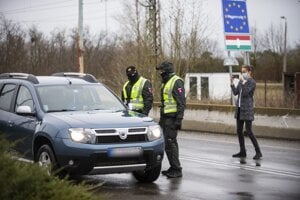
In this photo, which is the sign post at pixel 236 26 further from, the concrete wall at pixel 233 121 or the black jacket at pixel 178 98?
the black jacket at pixel 178 98

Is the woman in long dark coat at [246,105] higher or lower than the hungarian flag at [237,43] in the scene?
lower

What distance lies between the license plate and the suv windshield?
1.20 meters

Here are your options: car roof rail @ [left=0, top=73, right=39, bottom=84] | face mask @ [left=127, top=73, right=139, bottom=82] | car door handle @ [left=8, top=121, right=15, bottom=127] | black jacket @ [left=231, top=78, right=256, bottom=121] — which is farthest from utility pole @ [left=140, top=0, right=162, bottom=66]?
car door handle @ [left=8, top=121, right=15, bottom=127]

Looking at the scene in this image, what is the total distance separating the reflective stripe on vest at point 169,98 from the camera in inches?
389

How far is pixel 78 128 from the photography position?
8.30m

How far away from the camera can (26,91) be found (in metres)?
9.74

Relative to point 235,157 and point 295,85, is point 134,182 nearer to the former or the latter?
point 235,157

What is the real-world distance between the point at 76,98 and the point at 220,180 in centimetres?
257

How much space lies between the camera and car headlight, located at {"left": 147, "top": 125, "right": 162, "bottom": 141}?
8.70 meters

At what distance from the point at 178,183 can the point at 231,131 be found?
850 centimetres

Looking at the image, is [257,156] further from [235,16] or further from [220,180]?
[235,16]

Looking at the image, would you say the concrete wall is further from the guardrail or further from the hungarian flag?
the hungarian flag

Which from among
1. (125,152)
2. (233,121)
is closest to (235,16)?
(233,121)

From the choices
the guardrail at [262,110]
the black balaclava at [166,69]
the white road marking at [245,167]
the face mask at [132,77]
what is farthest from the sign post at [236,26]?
the black balaclava at [166,69]
